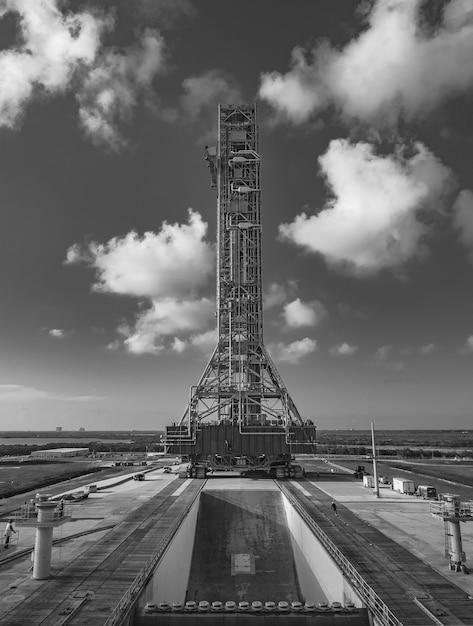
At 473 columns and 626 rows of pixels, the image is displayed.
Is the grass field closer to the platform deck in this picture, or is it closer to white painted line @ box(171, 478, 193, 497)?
white painted line @ box(171, 478, 193, 497)

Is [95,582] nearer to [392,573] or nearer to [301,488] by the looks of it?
[392,573]

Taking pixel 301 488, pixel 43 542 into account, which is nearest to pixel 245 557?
pixel 301 488

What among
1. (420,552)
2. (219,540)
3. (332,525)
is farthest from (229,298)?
(420,552)

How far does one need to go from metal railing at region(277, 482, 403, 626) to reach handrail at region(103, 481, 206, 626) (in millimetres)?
9589

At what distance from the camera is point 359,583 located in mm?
20656

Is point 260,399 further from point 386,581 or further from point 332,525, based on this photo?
point 386,581

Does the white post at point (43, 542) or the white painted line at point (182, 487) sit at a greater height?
the white post at point (43, 542)

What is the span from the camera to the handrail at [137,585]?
1695cm

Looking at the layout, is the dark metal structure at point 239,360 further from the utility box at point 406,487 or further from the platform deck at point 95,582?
the platform deck at point 95,582

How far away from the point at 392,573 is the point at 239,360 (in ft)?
131

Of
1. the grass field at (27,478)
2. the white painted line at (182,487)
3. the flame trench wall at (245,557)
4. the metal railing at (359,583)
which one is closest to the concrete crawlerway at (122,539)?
the white painted line at (182,487)

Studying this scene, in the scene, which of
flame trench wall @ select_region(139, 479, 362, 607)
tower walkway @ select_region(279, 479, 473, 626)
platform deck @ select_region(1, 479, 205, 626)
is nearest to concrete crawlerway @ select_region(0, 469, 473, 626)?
platform deck @ select_region(1, 479, 205, 626)

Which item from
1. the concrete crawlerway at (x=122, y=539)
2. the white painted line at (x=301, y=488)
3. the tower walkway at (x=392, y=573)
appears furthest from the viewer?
the white painted line at (x=301, y=488)

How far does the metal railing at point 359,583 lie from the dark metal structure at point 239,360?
74.5ft
